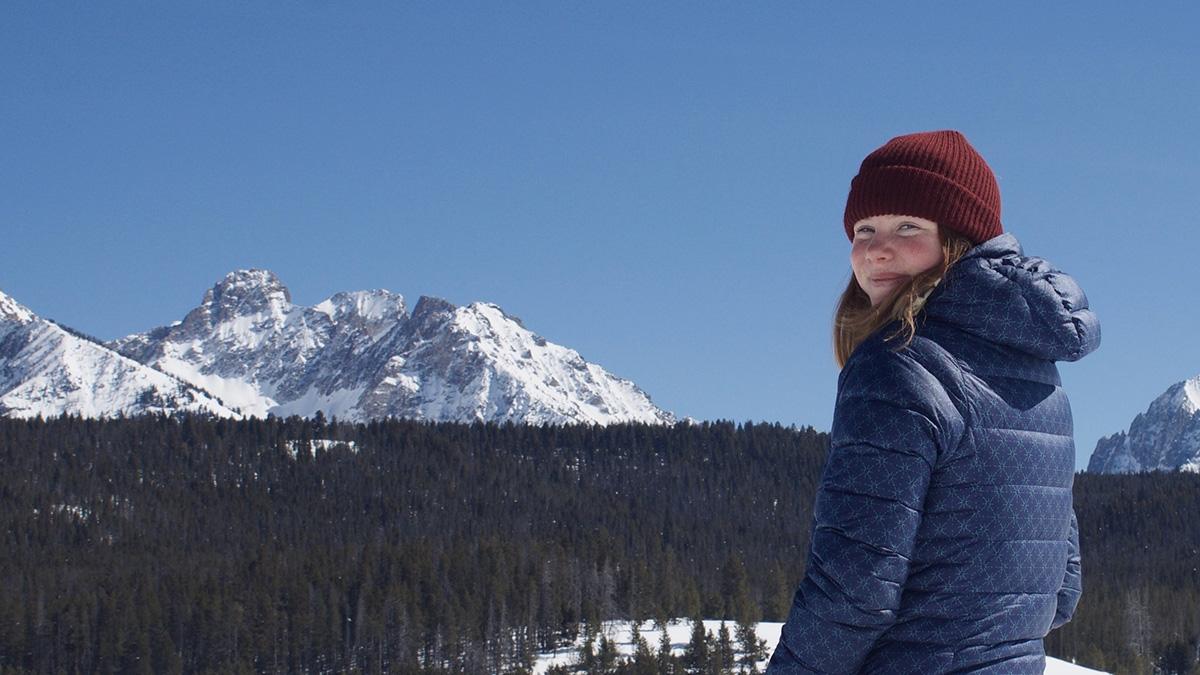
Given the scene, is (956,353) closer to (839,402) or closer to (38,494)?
(839,402)

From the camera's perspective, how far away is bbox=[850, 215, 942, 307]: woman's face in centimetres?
479

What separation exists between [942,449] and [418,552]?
125175mm

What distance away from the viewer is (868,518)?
421cm

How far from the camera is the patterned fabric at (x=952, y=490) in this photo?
4242 millimetres

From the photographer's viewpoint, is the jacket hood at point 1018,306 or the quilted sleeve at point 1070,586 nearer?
the jacket hood at point 1018,306

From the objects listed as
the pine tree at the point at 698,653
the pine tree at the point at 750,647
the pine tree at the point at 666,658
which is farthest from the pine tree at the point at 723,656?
the pine tree at the point at 666,658

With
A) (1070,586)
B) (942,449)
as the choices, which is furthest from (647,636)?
(942,449)

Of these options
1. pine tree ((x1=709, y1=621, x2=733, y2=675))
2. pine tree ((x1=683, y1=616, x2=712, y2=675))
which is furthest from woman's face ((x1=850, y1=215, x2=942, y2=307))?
pine tree ((x1=683, y1=616, x2=712, y2=675))

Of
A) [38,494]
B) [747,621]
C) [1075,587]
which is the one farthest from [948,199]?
[38,494]

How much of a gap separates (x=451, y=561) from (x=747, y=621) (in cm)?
3250

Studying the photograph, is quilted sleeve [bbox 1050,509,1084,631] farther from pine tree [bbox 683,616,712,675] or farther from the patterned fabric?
pine tree [bbox 683,616,712,675]

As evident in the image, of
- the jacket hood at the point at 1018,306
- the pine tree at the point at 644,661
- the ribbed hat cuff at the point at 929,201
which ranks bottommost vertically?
the pine tree at the point at 644,661

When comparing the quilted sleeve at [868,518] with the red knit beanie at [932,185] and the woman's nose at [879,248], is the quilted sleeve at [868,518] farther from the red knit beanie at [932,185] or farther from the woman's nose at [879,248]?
the red knit beanie at [932,185]

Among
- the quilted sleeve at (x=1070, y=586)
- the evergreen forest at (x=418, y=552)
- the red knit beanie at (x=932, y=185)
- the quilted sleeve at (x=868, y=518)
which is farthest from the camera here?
the evergreen forest at (x=418, y=552)
